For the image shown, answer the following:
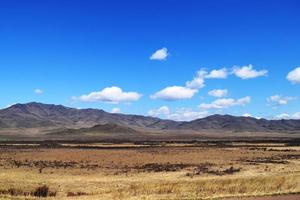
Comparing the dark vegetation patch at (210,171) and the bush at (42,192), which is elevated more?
the dark vegetation patch at (210,171)

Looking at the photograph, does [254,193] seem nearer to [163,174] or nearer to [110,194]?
[110,194]

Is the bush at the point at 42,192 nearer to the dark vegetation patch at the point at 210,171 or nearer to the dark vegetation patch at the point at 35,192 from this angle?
the dark vegetation patch at the point at 35,192

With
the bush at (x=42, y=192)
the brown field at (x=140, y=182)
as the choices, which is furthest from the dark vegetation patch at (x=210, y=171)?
the bush at (x=42, y=192)

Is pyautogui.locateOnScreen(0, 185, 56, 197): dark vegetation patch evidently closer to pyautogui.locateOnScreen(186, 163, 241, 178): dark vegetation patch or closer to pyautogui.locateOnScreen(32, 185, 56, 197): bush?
pyautogui.locateOnScreen(32, 185, 56, 197): bush

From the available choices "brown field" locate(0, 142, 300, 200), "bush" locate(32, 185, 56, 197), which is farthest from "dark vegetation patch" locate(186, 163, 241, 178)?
"bush" locate(32, 185, 56, 197)

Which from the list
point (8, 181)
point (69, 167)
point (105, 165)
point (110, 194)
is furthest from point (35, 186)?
point (105, 165)

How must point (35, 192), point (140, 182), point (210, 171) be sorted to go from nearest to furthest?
point (35, 192)
point (140, 182)
point (210, 171)

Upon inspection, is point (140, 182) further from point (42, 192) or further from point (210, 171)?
point (210, 171)

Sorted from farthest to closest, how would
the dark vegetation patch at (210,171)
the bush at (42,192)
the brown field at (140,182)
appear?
the dark vegetation patch at (210,171) < the bush at (42,192) < the brown field at (140,182)

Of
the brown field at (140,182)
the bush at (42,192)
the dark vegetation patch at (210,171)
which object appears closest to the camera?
the brown field at (140,182)

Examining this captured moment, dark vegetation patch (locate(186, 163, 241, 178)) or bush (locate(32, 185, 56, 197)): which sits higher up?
dark vegetation patch (locate(186, 163, 241, 178))

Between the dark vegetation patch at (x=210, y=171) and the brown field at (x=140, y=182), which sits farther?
the dark vegetation patch at (x=210, y=171)

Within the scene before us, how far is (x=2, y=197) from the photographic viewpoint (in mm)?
29141

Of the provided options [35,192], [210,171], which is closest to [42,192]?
[35,192]
